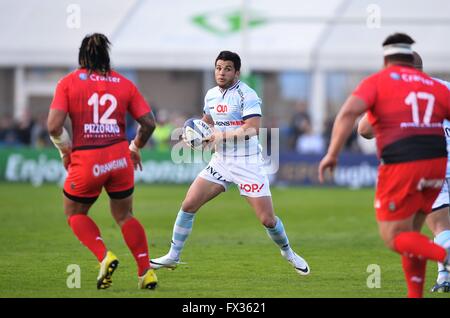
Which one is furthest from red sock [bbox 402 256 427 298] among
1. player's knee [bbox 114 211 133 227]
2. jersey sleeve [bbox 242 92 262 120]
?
jersey sleeve [bbox 242 92 262 120]

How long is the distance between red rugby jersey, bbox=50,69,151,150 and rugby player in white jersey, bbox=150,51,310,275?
193cm

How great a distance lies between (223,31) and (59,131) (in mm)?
24418

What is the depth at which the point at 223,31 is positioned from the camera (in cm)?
3309

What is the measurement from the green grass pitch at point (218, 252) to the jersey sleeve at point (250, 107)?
1.94 metres

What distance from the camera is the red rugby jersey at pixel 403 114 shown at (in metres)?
8.09

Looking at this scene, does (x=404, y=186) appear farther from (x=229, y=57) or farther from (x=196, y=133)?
(x=196, y=133)

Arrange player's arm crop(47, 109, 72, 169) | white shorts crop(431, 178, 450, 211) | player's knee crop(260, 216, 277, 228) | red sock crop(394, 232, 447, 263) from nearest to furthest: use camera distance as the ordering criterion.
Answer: red sock crop(394, 232, 447, 263) < player's arm crop(47, 109, 72, 169) < white shorts crop(431, 178, 450, 211) < player's knee crop(260, 216, 277, 228)

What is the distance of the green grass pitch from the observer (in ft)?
32.3

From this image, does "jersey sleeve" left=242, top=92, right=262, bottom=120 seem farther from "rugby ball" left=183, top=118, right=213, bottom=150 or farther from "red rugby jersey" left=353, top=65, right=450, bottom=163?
"red rugby jersey" left=353, top=65, right=450, bottom=163

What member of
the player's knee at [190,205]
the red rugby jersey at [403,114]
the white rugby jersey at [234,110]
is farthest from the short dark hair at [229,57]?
the red rugby jersey at [403,114]

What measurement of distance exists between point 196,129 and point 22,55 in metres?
24.2

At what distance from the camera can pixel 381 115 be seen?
8.16 m

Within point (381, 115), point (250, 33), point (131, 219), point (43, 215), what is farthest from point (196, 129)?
point (250, 33)
